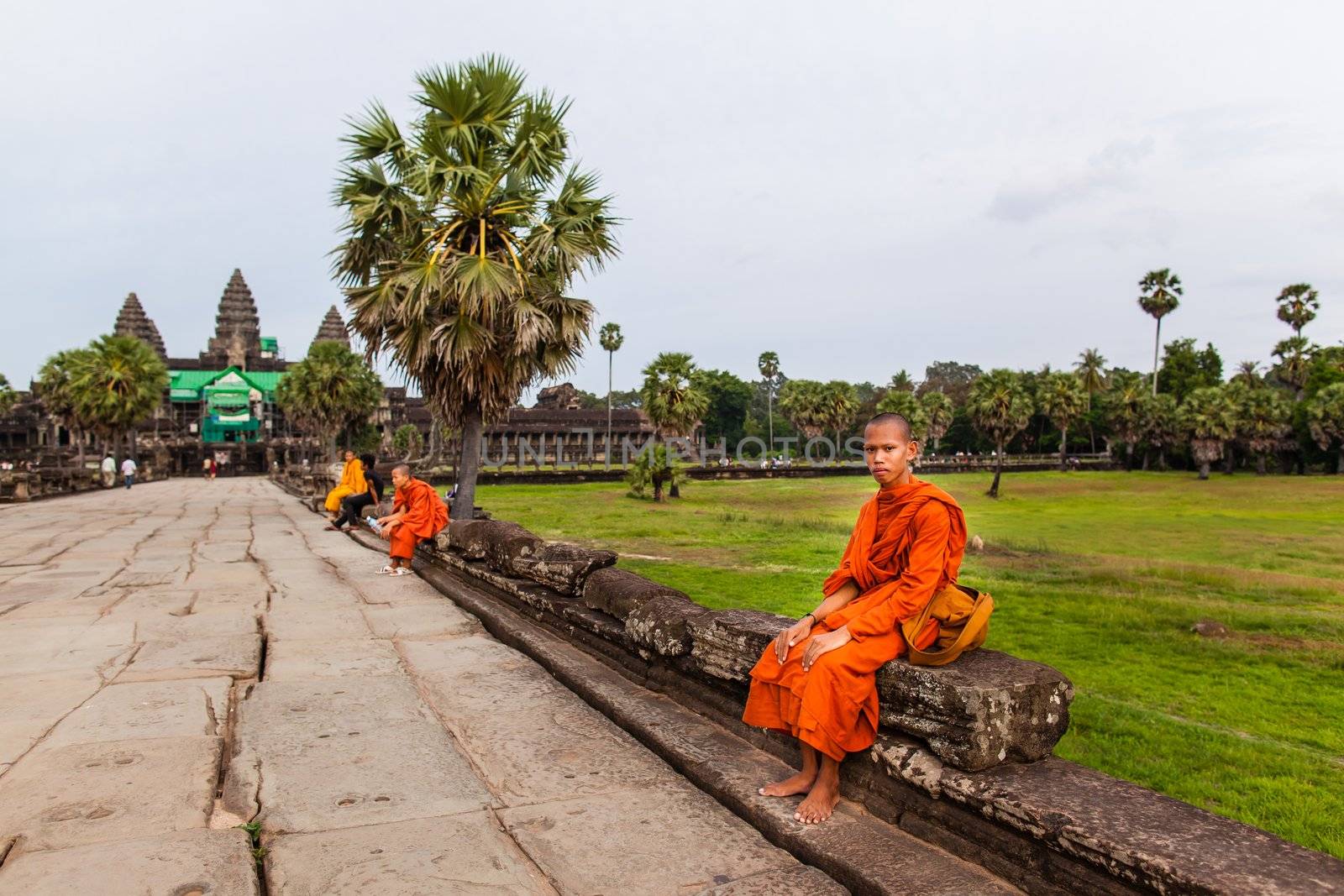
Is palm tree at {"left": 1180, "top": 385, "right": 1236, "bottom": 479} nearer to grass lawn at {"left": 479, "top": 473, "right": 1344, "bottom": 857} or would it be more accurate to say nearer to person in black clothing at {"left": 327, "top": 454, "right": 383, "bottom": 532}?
grass lawn at {"left": 479, "top": 473, "right": 1344, "bottom": 857}

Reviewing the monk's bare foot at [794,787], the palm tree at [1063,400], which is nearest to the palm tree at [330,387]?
the monk's bare foot at [794,787]

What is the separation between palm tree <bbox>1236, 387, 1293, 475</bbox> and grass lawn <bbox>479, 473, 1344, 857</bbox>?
79.6 ft

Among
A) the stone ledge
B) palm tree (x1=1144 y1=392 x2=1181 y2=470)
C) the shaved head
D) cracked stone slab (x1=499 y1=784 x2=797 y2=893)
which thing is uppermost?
palm tree (x1=1144 y1=392 x2=1181 y2=470)

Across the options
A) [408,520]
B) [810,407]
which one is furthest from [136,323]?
[408,520]

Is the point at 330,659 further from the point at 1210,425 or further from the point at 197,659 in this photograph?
the point at 1210,425

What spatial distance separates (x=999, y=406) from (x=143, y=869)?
154ft

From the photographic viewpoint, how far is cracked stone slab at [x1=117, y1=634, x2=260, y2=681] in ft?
15.2

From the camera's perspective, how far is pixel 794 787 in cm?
288

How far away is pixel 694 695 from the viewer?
3.85m

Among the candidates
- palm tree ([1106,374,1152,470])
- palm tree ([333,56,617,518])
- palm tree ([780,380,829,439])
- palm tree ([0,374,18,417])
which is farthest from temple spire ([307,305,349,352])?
palm tree ([333,56,617,518])

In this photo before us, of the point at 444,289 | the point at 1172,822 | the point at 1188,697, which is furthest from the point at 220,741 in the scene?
the point at 444,289

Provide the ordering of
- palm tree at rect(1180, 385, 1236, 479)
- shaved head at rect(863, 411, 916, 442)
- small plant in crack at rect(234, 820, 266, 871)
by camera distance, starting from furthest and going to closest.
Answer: palm tree at rect(1180, 385, 1236, 479) < shaved head at rect(863, 411, 916, 442) < small plant in crack at rect(234, 820, 266, 871)

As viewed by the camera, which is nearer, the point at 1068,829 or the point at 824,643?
the point at 1068,829

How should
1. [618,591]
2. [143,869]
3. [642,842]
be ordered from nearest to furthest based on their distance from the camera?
1. [143,869]
2. [642,842]
3. [618,591]
